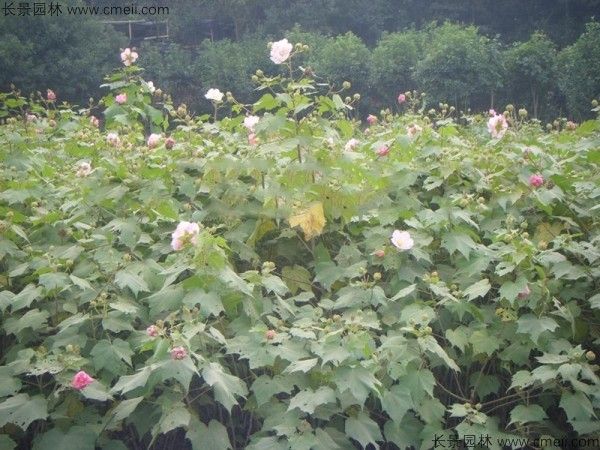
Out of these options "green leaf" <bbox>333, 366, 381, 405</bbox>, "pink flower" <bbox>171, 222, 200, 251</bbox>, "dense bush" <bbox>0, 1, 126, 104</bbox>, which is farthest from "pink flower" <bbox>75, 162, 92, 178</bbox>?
"dense bush" <bbox>0, 1, 126, 104</bbox>

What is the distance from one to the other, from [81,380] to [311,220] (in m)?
0.85

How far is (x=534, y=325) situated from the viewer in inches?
95.0

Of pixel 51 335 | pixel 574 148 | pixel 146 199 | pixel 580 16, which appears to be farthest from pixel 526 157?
pixel 580 16

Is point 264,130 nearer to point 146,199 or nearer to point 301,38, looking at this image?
point 146,199

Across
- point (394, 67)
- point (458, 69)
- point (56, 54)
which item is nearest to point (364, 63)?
point (394, 67)

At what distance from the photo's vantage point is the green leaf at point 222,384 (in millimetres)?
2080

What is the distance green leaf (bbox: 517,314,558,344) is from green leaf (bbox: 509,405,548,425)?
0.19 metres

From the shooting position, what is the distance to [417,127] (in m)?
A: 3.20

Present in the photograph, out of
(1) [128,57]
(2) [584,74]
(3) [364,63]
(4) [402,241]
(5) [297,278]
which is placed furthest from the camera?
(3) [364,63]

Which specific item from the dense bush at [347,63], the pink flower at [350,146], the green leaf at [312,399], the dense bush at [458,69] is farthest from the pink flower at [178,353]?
the dense bush at [347,63]

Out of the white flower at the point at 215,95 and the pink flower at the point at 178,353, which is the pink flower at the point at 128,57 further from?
the pink flower at the point at 178,353

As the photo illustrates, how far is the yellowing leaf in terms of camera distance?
2.60 m

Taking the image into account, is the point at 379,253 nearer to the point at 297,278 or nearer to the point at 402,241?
the point at 402,241

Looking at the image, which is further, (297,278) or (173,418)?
(297,278)
